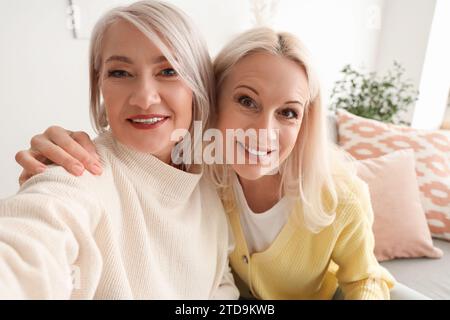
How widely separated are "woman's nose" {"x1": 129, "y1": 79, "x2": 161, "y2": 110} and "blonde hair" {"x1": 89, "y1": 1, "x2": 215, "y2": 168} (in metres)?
0.06

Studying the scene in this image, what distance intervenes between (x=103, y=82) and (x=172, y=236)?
0.36 m

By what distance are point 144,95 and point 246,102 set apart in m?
0.26

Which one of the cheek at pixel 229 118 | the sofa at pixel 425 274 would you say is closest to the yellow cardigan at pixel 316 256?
the cheek at pixel 229 118

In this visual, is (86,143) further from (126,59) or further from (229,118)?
(229,118)

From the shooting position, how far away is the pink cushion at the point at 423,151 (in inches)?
55.8

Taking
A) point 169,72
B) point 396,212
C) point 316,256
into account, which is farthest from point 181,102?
point 396,212

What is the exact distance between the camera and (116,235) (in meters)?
0.63

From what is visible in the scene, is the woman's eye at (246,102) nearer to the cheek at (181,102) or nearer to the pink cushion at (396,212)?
the cheek at (181,102)

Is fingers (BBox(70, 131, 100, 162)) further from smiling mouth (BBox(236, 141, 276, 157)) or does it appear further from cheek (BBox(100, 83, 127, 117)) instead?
smiling mouth (BBox(236, 141, 276, 157))

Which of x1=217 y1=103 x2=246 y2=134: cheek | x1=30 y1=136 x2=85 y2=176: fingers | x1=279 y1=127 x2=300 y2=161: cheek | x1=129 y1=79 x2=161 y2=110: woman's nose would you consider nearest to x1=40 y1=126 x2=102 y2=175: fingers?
x1=30 y1=136 x2=85 y2=176: fingers

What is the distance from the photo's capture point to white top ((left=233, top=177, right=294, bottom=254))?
926 millimetres

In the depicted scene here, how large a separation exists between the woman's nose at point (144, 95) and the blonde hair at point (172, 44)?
2.5 inches

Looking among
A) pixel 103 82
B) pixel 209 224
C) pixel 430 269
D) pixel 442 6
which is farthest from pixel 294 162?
pixel 442 6

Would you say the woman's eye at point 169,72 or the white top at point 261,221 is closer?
the woman's eye at point 169,72
